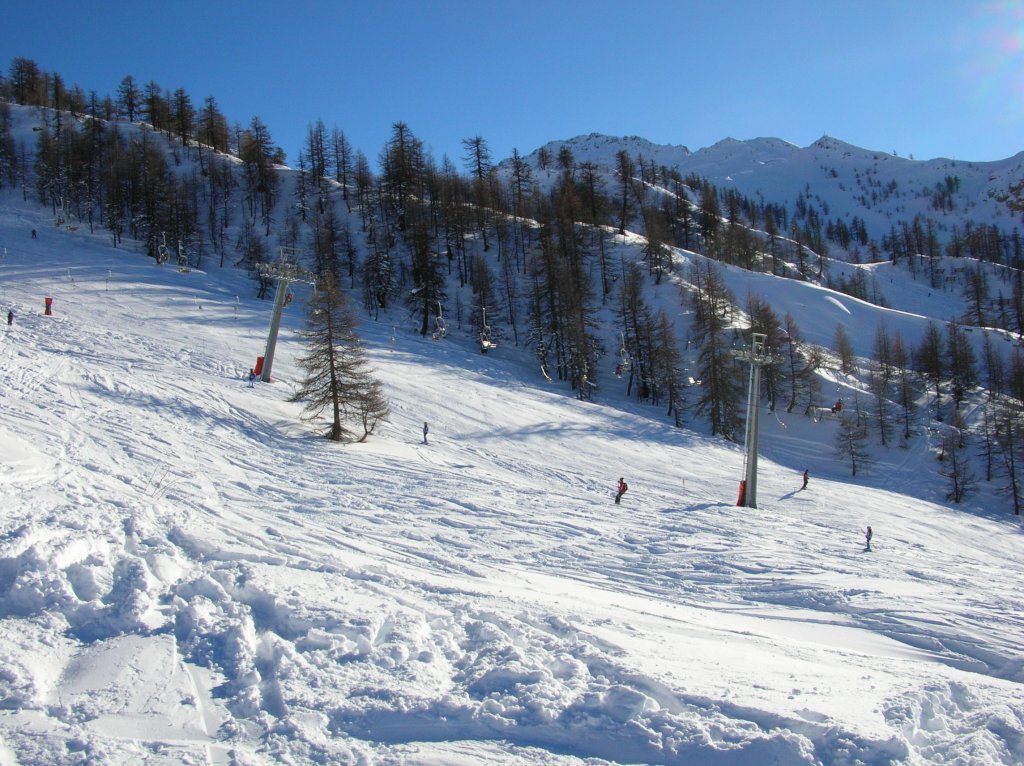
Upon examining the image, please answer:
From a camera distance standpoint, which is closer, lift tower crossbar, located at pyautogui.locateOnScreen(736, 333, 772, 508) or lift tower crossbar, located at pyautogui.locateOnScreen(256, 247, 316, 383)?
lift tower crossbar, located at pyautogui.locateOnScreen(736, 333, 772, 508)

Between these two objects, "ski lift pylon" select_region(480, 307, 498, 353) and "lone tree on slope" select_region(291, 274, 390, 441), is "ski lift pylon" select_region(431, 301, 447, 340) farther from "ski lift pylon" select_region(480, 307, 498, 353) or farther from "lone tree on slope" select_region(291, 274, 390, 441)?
"lone tree on slope" select_region(291, 274, 390, 441)

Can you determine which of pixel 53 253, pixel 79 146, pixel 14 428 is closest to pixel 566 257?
pixel 53 253

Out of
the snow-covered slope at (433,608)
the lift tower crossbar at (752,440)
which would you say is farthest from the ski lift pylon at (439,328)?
the lift tower crossbar at (752,440)

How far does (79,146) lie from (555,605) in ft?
317

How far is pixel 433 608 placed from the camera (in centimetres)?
873

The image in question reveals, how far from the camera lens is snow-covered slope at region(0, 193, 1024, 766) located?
582cm

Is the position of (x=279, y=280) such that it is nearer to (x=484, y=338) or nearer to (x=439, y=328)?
(x=439, y=328)

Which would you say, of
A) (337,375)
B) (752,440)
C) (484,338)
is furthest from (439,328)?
(752,440)

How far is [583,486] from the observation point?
23312 millimetres

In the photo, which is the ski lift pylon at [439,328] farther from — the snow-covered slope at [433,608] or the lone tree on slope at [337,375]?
the snow-covered slope at [433,608]

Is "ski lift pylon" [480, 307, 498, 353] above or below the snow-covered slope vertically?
above

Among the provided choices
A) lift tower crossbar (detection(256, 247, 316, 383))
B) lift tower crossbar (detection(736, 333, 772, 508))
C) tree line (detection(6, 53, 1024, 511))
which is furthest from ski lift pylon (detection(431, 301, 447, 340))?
lift tower crossbar (detection(736, 333, 772, 508))

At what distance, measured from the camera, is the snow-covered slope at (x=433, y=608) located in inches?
229

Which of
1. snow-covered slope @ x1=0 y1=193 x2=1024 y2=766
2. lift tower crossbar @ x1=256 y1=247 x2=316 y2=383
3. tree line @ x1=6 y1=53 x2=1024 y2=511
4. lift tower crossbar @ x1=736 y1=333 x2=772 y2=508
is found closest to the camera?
snow-covered slope @ x1=0 y1=193 x2=1024 y2=766
